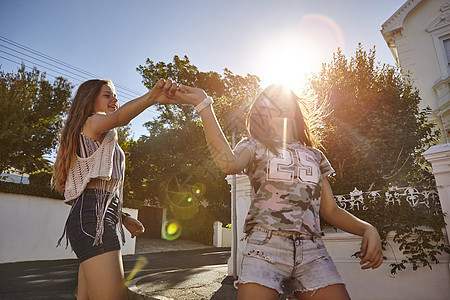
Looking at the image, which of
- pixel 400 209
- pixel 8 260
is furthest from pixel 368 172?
pixel 8 260

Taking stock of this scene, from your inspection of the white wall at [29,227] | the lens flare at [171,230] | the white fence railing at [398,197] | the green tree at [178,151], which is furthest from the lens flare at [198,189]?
the white fence railing at [398,197]

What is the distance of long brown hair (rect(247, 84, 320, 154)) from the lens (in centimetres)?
167

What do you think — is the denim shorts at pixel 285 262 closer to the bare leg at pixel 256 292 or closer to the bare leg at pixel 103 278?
the bare leg at pixel 256 292

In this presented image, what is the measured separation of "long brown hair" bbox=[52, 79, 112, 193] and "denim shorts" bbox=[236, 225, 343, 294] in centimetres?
109

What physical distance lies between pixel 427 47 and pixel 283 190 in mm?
13507

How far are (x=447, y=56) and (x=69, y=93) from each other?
1586 cm

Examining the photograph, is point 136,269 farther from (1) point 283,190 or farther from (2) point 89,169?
(1) point 283,190

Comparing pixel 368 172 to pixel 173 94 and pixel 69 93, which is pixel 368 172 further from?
pixel 69 93

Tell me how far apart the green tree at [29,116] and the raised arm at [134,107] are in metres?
11.2

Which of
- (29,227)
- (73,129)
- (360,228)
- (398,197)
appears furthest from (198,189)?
(360,228)

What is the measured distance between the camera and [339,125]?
7.34 metres

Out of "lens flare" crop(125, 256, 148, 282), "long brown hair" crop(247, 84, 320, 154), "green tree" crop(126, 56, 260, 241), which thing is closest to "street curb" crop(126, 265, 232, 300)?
"lens flare" crop(125, 256, 148, 282)

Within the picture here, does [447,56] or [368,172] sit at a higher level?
[447,56]

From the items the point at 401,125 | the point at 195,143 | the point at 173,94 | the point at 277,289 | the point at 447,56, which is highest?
the point at 447,56
